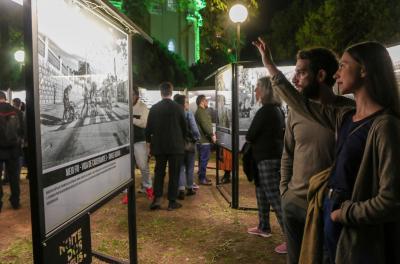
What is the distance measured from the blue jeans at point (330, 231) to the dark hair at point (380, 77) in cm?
65

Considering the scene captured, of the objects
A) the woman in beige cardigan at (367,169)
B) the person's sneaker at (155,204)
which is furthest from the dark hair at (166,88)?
the woman in beige cardigan at (367,169)

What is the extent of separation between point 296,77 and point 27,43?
1.81 metres

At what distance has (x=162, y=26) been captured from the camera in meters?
50.8

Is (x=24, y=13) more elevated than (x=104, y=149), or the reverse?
(x=24, y=13)

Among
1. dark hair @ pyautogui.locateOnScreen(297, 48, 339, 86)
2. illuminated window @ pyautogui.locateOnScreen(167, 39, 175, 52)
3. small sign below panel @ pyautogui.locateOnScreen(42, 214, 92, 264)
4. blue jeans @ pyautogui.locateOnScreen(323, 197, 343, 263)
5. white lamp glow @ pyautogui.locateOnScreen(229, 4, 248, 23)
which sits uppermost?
illuminated window @ pyautogui.locateOnScreen(167, 39, 175, 52)

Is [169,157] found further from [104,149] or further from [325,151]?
[325,151]

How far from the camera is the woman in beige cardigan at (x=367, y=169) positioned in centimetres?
203

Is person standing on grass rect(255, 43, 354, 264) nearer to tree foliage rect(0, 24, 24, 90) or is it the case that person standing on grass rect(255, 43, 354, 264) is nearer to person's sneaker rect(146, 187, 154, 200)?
person's sneaker rect(146, 187, 154, 200)

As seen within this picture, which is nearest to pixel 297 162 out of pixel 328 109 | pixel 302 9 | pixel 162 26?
pixel 328 109

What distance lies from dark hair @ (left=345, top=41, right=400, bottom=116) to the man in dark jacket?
5.32 metres

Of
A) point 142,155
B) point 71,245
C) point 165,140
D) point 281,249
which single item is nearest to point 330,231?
point 71,245

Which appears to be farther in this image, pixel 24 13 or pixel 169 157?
pixel 169 157

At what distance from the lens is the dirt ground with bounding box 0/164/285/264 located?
5230mm

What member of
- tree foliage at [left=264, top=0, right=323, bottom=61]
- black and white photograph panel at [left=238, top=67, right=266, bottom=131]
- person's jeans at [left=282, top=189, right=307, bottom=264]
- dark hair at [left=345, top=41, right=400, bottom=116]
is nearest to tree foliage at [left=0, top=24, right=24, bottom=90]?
black and white photograph panel at [left=238, top=67, right=266, bottom=131]
